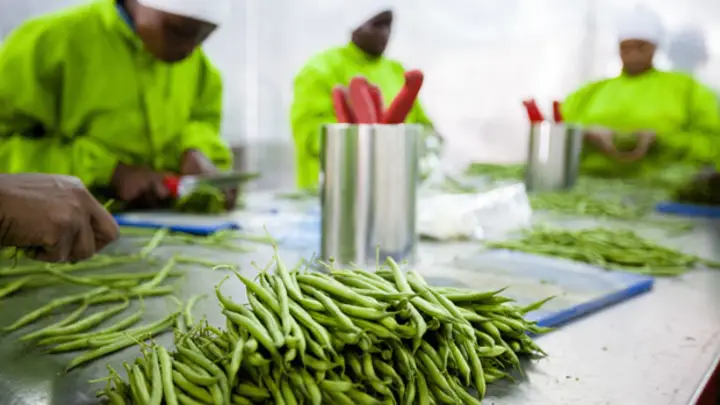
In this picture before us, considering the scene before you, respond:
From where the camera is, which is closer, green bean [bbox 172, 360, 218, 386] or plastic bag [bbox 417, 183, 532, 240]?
green bean [bbox 172, 360, 218, 386]

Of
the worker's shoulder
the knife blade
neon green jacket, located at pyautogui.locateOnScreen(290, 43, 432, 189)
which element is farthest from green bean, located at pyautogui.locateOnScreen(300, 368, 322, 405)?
neon green jacket, located at pyautogui.locateOnScreen(290, 43, 432, 189)

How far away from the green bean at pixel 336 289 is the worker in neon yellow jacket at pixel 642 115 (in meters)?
3.67

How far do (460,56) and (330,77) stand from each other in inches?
118

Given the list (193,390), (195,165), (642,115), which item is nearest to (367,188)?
(193,390)

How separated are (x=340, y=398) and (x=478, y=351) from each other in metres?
0.28

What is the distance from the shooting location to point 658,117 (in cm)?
481

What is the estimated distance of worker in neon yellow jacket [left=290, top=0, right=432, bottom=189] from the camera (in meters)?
4.54

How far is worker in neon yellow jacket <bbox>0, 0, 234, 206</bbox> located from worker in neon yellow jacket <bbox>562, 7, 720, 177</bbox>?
292 cm

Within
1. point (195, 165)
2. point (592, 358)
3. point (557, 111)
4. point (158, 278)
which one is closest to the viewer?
point (592, 358)

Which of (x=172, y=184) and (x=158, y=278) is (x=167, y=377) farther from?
(x=172, y=184)

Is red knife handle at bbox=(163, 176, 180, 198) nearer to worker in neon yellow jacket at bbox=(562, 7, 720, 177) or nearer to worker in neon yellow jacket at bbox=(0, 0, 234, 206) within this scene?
worker in neon yellow jacket at bbox=(0, 0, 234, 206)

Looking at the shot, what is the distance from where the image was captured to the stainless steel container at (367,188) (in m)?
1.70

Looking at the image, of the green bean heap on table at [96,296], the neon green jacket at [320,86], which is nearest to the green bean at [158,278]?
the green bean heap on table at [96,296]

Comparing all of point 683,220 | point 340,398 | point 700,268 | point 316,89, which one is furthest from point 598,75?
point 340,398
